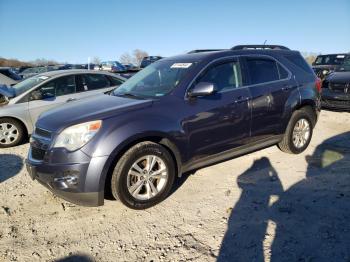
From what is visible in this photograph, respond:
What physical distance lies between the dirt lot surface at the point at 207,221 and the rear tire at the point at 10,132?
1.88 m

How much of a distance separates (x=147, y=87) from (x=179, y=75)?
1.72ft

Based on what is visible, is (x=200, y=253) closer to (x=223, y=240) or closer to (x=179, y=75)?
(x=223, y=240)

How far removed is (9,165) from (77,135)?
2.85m

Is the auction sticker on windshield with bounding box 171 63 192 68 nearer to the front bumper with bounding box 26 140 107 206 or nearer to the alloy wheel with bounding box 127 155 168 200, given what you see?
the alloy wheel with bounding box 127 155 168 200

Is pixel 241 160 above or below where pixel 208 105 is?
below

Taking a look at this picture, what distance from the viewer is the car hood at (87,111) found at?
11.7 feet

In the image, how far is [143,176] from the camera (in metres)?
3.76

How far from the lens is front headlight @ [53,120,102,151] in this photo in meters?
3.42

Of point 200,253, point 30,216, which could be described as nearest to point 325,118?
point 200,253

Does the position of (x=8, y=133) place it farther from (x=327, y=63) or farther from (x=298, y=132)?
(x=327, y=63)

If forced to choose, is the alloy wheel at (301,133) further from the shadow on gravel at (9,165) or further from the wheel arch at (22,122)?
the wheel arch at (22,122)

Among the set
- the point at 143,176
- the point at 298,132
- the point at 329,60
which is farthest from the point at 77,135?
the point at 329,60

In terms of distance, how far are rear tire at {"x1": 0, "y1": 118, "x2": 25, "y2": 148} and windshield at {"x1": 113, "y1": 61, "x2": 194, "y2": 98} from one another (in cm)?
314

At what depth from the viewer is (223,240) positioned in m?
3.11
